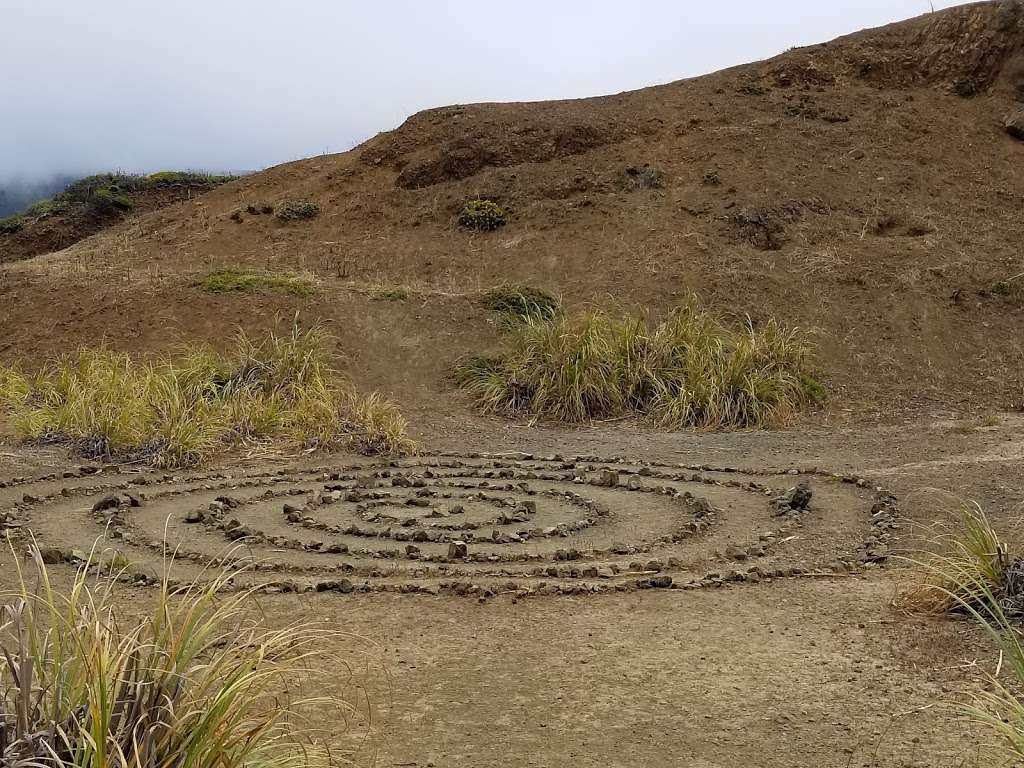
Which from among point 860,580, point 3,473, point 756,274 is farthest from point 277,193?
point 860,580

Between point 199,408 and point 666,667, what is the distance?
8883mm

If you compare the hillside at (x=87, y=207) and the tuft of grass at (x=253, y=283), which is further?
the hillside at (x=87, y=207)

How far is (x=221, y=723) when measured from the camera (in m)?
3.24

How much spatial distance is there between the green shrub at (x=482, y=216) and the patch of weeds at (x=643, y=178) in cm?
309

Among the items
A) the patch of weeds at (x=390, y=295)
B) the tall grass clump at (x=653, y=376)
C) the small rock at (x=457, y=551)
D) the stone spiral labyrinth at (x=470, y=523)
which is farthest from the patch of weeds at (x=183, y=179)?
the small rock at (x=457, y=551)

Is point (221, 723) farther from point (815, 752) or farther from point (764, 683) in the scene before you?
point (764, 683)

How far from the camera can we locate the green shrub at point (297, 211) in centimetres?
2520

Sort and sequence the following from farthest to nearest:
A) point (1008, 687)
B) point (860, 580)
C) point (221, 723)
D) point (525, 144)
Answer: point (525, 144), point (860, 580), point (1008, 687), point (221, 723)

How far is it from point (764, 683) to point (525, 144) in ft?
73.2

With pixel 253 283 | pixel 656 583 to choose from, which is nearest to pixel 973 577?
pixel 656 583

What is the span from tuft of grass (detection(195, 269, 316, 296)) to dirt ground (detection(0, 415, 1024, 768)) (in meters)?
10.8

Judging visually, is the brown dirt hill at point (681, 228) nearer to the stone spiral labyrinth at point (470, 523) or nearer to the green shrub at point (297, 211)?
the green shrub at point (297, 211)

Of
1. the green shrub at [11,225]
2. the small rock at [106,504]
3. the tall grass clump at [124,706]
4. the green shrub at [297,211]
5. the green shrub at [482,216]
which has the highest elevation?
the green shrub at [11,225]

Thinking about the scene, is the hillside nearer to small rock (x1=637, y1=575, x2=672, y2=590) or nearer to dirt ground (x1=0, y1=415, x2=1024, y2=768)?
dirt ground (x1=0, y1=415, x2=1024, y2=768)
